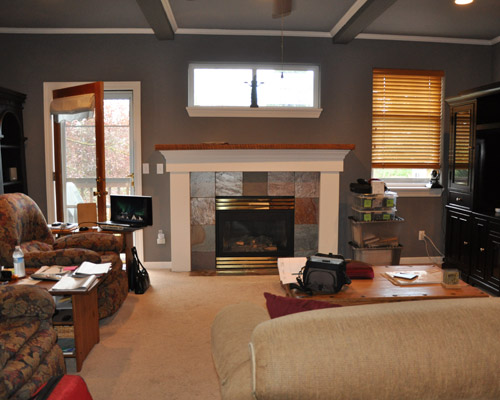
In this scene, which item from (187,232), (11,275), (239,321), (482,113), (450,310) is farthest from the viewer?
(187,232)

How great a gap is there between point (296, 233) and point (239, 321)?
3.22 meters

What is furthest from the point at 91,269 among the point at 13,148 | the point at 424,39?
the point at 424,39

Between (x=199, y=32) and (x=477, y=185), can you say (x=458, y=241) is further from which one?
(x=199, y=32)

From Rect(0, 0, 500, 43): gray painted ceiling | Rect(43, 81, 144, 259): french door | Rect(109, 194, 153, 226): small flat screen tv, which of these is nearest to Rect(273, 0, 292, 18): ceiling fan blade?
Rect(0, 0, 500, 43): gray painted ceiling

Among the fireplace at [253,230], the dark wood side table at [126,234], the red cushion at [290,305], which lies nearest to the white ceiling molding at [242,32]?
the fireplace at [253,230]

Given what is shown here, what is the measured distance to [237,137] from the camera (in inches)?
187

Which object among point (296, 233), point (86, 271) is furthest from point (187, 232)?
point (86, 271)

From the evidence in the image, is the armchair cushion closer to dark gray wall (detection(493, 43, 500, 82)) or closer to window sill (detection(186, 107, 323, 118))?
window sill (detection(186, 107, 323, 118))

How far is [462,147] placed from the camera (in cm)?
435

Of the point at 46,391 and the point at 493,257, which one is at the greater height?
the point at 46,391

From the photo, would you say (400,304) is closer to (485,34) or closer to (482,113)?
(482,113)

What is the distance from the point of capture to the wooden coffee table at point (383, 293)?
8.06 ft

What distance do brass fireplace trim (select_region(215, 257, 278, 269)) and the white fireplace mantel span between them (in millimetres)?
353

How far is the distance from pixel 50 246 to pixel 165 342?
4.19ft
